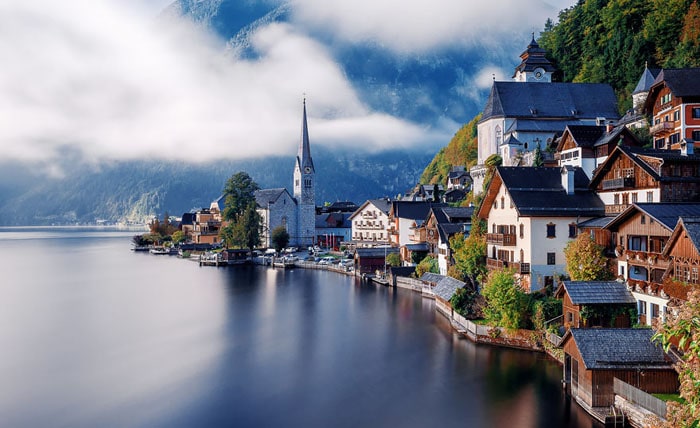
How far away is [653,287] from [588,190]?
12.9 meters

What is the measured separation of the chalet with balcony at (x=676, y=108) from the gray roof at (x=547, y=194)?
→ 10.4 m

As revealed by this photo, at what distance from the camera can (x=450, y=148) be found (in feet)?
384

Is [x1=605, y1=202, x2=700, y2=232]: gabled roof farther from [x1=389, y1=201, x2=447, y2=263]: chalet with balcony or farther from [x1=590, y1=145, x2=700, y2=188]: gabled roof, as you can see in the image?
[x1=389, y1=201, x2=447, y2=263]: chalet with balcony

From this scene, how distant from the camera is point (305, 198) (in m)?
113

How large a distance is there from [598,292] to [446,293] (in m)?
15.5

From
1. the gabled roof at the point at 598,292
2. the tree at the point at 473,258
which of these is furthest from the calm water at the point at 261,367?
the tree at the point at 473,258

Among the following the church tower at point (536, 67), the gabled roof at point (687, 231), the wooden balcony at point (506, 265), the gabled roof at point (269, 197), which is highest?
the church tower at point (536, 67)

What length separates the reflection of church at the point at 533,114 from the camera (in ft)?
212

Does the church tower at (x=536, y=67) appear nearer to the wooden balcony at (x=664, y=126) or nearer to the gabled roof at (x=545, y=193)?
the wooden balcony at (x=664, y=126)

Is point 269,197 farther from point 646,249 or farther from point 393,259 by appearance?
point 646,249

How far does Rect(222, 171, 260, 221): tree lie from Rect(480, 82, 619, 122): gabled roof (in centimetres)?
4912

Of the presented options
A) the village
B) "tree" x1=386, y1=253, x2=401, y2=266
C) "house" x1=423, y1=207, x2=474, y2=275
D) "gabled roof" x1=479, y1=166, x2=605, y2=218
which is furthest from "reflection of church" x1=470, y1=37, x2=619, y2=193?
"gabled roof" x1=479, y1=166, x2=605, y2=218

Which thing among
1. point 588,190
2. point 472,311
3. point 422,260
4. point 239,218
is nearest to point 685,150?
point 588,190

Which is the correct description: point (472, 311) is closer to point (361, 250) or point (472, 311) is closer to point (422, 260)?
point (422, 260)
